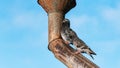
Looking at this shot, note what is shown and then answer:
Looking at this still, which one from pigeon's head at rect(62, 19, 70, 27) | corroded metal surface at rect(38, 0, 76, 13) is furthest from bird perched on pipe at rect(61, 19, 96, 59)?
corroded metal surface at rect(38, 0, 76, 13)

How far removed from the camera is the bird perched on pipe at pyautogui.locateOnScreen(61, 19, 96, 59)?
6.55 metres

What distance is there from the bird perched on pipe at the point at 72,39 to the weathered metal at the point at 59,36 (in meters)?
0.07

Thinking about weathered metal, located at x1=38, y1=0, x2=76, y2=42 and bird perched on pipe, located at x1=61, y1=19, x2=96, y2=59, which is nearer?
bird perched on pipe, located at x1=61, y1=19, x2=96, y2=59

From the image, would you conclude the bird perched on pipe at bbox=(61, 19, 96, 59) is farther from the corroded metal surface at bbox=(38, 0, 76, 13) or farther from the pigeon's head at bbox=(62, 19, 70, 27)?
the corroded metal surface at bbox=(38, 0, 76, 13)

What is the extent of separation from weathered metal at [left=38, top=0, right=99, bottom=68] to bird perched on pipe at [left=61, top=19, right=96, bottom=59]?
2.6 inches

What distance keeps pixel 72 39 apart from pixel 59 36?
25 centimetres

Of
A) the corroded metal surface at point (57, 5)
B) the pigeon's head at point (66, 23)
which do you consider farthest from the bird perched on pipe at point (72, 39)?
the corroded metal surface at point (57, 5)

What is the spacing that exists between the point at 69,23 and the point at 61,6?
1.23ft

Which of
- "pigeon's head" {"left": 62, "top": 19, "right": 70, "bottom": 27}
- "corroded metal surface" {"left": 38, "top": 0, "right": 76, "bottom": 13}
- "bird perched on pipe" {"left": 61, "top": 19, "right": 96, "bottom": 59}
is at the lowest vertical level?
"bird perched on pipe" {"left": 61, "top": 19, "right": 96, "bottom": 59}

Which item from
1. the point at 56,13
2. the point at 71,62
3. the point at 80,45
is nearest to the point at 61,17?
the point at 56,13

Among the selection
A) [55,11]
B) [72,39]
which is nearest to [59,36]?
[72,39]

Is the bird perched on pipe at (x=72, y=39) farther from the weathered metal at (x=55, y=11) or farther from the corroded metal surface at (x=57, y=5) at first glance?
the corroded metal surface at (x=57, y=5)

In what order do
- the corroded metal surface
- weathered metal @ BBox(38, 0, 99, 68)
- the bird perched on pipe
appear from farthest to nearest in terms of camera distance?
the corroded metal surface
the bird perched on pipe
weathered metal @ BBox(38, 0, 99, 68)

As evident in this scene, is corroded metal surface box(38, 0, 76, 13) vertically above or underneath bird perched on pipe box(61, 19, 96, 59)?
above
